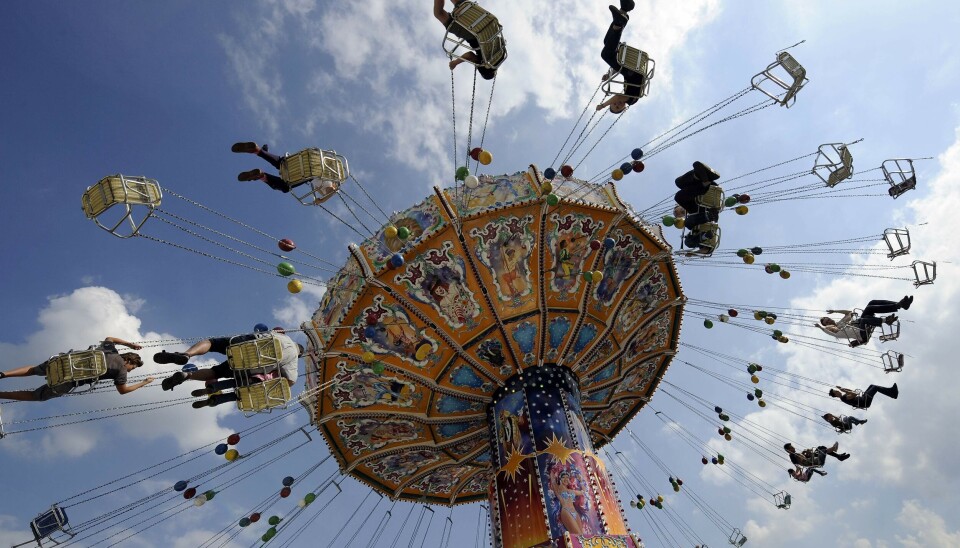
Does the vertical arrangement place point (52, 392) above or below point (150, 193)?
below

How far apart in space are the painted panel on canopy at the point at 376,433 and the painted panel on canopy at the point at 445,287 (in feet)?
9.10

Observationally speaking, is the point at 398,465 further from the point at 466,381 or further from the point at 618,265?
the point at 618,265

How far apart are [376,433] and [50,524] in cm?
602

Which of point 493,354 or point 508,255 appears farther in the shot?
point 493,354

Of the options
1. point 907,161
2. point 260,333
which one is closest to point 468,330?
point 260,333

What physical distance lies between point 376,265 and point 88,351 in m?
4.73

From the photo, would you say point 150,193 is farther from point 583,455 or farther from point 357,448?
point 583,455

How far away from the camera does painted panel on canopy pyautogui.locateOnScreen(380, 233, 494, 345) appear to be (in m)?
10.8

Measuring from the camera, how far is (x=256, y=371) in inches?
348

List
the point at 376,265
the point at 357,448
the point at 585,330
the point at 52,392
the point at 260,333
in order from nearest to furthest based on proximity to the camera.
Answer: the point at 52,392
the point at 260,333
the point at 376,265
the point at 585,330
the point at 357,448

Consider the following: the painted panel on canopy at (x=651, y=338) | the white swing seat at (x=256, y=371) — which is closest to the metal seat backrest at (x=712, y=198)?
the painted panel on canopy at (x=651, y=338)

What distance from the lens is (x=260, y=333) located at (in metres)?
9.07

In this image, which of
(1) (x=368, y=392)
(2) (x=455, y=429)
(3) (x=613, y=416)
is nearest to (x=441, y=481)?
(2) (x=455, y=429)

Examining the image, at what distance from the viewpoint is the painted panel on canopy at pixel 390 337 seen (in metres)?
10.9
